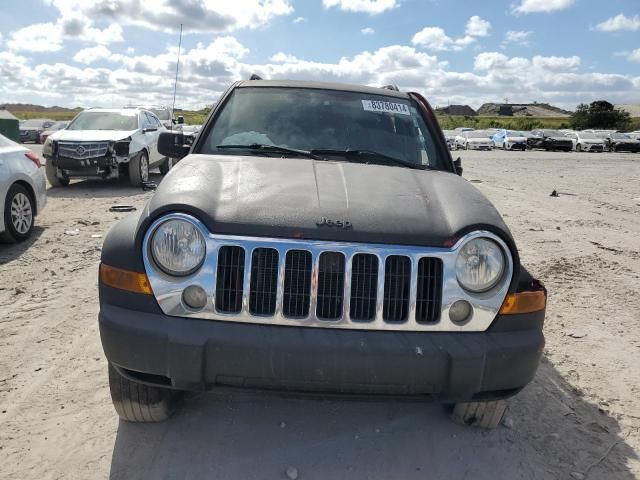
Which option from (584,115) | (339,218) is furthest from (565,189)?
(584,115)

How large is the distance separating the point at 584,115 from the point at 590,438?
7432cm

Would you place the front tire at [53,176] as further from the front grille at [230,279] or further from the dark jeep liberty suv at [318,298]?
the front grille at [230,279]

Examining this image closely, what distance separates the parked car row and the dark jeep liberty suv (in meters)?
35.8

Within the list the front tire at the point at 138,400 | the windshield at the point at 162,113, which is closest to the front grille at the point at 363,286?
the front tire at the point at 138,400

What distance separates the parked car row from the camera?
121ft

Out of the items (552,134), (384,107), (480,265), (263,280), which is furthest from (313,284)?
(552,134)

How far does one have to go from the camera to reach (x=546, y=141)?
3756 centimetres

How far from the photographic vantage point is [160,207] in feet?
8.04

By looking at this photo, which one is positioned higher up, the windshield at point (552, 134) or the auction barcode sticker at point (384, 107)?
the windshield at point (552, 134)

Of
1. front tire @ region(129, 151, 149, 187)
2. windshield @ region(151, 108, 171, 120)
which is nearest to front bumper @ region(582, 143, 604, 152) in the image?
windshield @ region(151, 108, 171, 120)

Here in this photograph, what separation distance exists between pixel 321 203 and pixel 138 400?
135cm

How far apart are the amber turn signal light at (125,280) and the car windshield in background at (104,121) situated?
10.8 meters

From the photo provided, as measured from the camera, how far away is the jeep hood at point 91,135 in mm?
11508

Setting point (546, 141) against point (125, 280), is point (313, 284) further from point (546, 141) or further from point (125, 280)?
point (546, 141)
